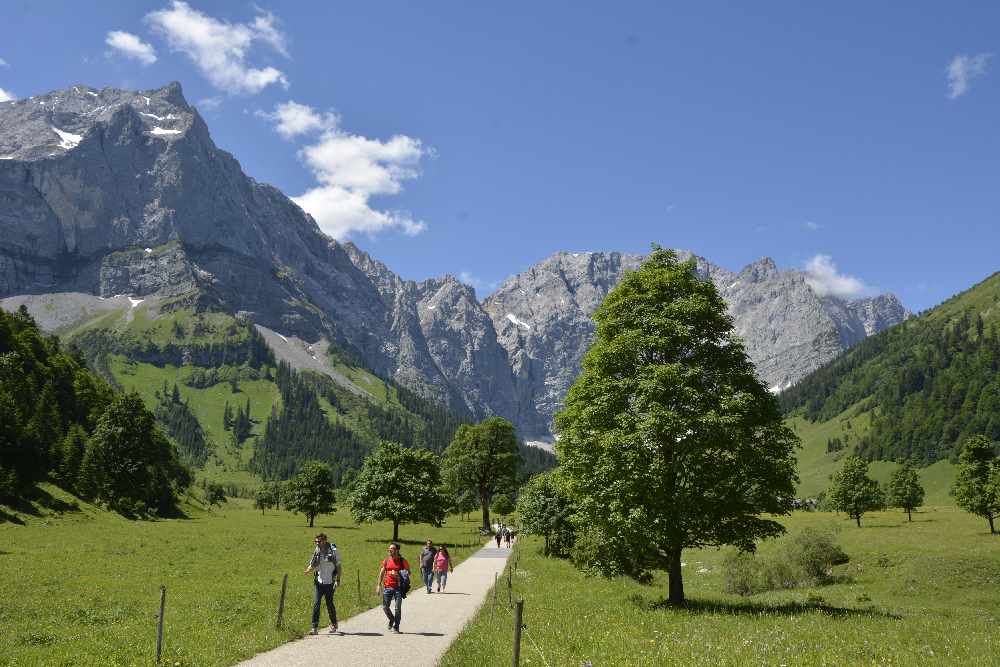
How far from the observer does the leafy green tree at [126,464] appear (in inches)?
3430

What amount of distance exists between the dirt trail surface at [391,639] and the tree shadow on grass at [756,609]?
25.9 ft

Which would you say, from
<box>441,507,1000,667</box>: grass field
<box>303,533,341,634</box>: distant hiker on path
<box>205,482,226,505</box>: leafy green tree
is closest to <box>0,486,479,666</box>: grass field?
<box>303,533,341,634</box>: distant hiker on path

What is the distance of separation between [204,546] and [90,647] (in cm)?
4087

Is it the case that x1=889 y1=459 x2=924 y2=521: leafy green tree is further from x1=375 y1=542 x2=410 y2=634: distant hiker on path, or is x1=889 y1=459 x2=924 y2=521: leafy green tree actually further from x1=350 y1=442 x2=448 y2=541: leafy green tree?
x1=375 y1=542 x2=410 y2=634: distant hiker on path

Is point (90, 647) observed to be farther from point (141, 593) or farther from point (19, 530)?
point (19, 530)

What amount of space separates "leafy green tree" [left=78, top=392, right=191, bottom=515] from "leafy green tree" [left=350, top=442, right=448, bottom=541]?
3820cm

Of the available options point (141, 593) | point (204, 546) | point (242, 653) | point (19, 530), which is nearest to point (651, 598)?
point (242, 653)

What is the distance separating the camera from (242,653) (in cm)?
1797

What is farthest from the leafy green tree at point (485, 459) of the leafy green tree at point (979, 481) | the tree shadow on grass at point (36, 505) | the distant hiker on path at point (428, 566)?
the leafy green tree at point (979, 481)

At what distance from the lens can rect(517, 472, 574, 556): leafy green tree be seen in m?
51.2

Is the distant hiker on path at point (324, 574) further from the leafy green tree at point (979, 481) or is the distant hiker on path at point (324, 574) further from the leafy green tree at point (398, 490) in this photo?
the leafy green tree at point (979, 481)

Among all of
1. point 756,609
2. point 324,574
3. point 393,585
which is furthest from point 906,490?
point 324,574

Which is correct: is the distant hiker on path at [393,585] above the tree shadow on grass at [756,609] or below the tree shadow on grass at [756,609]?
above

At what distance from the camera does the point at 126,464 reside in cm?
9112
